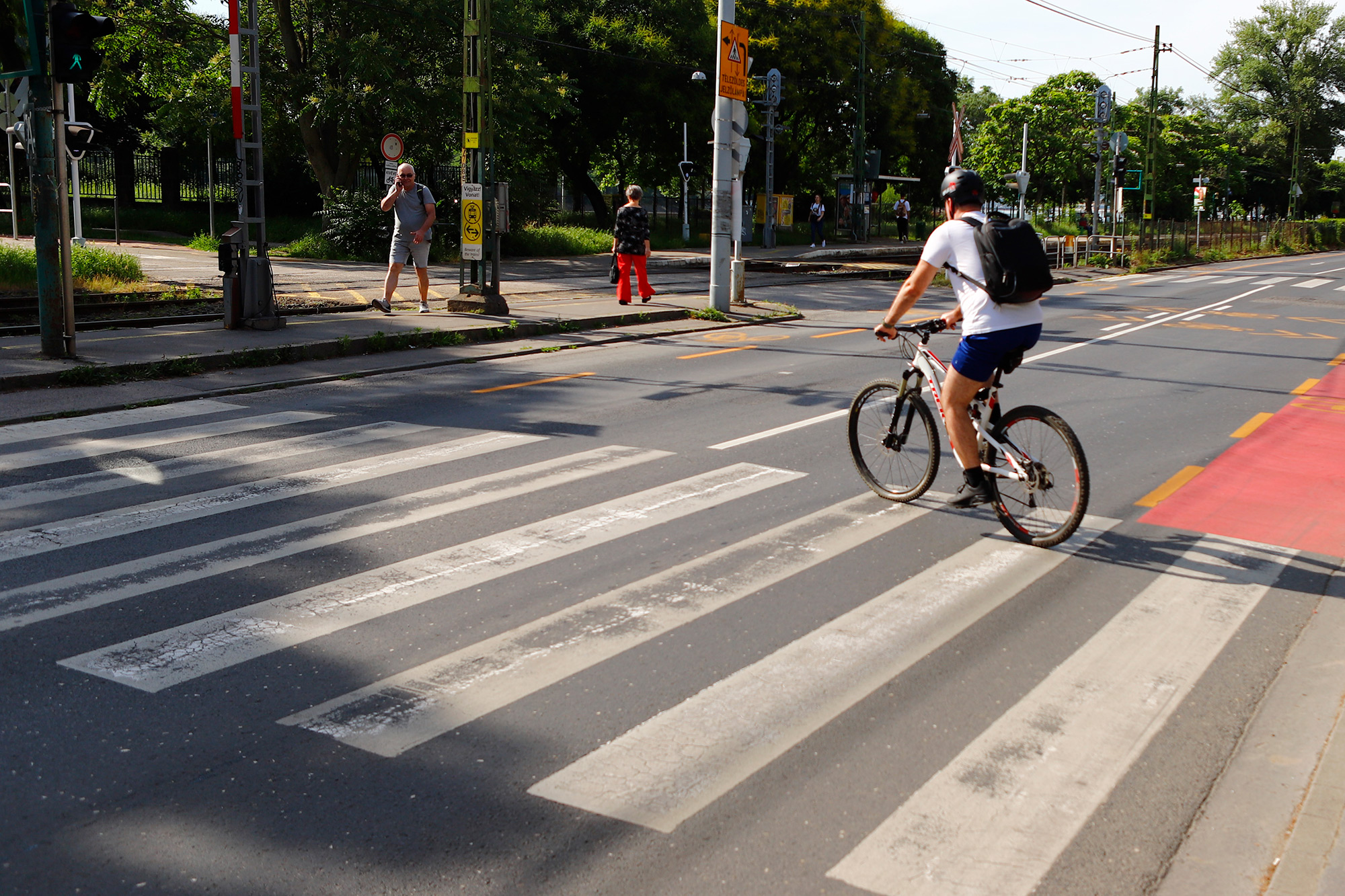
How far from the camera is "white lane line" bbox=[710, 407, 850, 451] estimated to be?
855 centimetres

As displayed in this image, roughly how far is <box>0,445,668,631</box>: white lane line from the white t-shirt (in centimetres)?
265

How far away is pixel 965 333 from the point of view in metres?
6.10

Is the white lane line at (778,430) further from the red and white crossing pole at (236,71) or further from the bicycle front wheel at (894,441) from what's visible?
the red and white crossing pole at (236,71)

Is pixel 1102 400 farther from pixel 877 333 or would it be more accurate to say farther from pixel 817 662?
pixel 817 662

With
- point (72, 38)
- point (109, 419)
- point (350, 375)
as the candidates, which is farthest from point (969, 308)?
point (72, 38)

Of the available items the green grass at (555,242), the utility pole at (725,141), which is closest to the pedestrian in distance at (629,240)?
the utility pole at (725,141)

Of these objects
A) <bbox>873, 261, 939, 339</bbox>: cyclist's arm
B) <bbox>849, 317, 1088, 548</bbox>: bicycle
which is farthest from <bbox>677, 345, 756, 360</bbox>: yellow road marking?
<bbox>873, 261, 939, 339</bbox>: cyclist's arm

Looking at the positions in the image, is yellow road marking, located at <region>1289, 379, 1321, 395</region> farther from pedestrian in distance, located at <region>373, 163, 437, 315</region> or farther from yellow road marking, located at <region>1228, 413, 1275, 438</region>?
pedestrian in distance, located at <region>373, 163, 437, 315</region>

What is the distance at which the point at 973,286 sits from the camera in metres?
6.02

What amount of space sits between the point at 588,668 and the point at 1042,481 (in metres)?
2.82

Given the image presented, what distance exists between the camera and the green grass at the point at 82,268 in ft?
56.5

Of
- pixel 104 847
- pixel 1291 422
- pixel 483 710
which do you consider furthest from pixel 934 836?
pixel 1291 422

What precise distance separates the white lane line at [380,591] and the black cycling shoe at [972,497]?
1245 mm

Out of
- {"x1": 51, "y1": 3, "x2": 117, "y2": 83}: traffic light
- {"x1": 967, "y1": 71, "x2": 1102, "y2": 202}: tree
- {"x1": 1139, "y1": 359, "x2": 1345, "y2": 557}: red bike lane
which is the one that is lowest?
{"x1": 1139, "y1": 359, "x2": 1345, "y2": 557}: red bike lane
